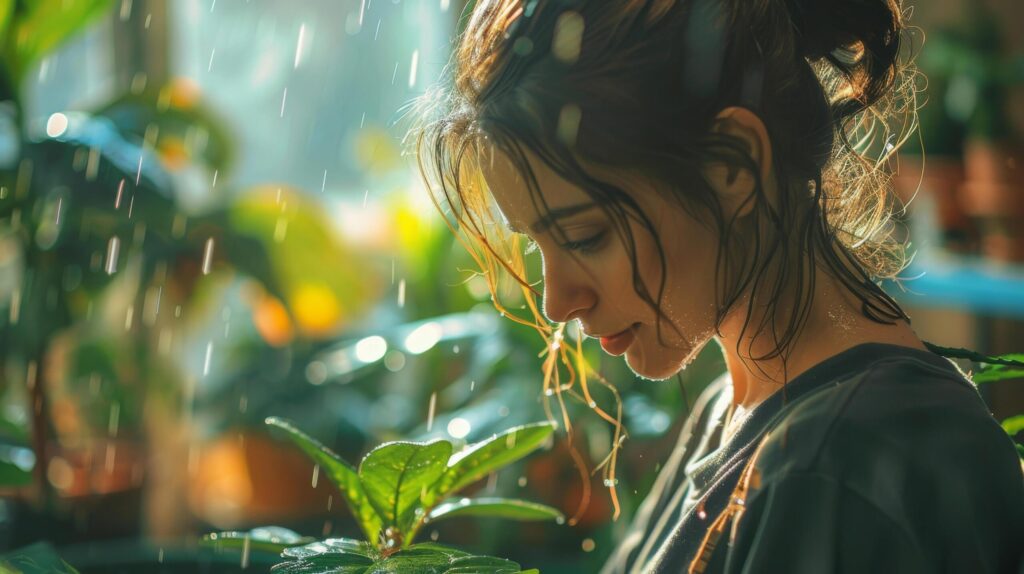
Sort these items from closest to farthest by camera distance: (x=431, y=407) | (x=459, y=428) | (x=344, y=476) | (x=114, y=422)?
1. (x=344, y=476)
2. (x=459, y=428)
3. (x=431, y=407)
4. (x=114, y=422)

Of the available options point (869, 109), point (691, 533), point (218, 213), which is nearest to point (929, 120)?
point (218, 213)

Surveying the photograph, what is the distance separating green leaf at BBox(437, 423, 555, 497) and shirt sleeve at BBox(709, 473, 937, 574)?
145mm

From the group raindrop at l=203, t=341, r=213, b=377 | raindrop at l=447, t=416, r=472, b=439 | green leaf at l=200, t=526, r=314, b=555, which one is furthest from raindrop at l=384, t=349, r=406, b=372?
green leaf at l=200, t=526, r=314, b=555

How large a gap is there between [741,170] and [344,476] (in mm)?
279

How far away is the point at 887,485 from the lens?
1.51 ft

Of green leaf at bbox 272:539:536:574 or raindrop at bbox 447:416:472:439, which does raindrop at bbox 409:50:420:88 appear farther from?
green leaf at bbox 272:539:536:574

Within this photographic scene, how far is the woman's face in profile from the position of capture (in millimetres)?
563

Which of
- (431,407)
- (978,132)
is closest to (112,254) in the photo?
(431,407)

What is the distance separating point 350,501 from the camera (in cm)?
57

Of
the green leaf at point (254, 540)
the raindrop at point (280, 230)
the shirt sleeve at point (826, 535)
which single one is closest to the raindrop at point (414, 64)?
the raindrop at point (280, 230)

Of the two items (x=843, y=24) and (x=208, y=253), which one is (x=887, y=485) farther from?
(x=208, y=253)

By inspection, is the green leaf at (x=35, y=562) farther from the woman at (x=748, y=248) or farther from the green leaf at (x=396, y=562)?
the woman at (x=748, y=248)

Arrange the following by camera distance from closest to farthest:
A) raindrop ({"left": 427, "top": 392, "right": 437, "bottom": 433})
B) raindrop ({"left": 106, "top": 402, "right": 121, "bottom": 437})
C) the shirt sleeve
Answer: the shirt sleeve → raindrop ({"left": 427, "top": 392, "right": 437, "bottom": 433}) → raindrop ({"left": 106, "top": 402, "right": 121, "bottom": 437})

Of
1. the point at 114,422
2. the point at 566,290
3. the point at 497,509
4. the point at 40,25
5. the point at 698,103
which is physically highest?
the point at 40,25
